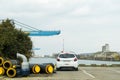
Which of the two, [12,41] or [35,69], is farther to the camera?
[12,41]

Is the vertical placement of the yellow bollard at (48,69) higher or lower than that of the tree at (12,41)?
lower

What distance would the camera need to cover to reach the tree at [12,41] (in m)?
36.0

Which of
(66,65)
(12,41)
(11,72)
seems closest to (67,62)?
(66,65)

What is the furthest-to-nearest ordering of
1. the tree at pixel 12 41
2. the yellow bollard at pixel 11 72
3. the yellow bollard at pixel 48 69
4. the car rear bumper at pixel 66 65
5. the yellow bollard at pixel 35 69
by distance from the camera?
1. the tree at pixel 12 41
2. the car rear bumper at pixel 66 65
3. the yellow bollard at pixel 48 69
4. the yellow bollard at pixel 35 69
5. the yellow bollard at pixel 11 72

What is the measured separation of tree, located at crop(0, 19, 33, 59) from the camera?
36031 mm

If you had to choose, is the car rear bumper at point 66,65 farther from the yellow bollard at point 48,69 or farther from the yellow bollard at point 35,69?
the yellow bollard at point 35,69

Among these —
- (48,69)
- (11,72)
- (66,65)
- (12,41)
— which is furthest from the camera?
(12,41)

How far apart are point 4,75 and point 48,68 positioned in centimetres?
350

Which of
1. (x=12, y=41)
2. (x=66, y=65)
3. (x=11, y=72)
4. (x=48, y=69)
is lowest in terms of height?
(x=11, y=72)

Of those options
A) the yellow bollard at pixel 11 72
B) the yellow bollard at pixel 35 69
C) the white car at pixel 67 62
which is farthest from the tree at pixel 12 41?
the yellow bollard at pixel 11 72

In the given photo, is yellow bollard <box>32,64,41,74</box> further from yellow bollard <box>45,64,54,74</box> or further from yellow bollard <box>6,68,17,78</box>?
yellow bollard <box>6,68,17,78</box>

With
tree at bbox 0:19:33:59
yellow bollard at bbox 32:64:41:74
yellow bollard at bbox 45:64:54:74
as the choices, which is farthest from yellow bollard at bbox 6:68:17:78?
tree at bbox 0:19:33:59

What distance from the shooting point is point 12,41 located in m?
36.7

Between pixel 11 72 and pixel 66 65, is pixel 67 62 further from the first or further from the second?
pixel 11 72
